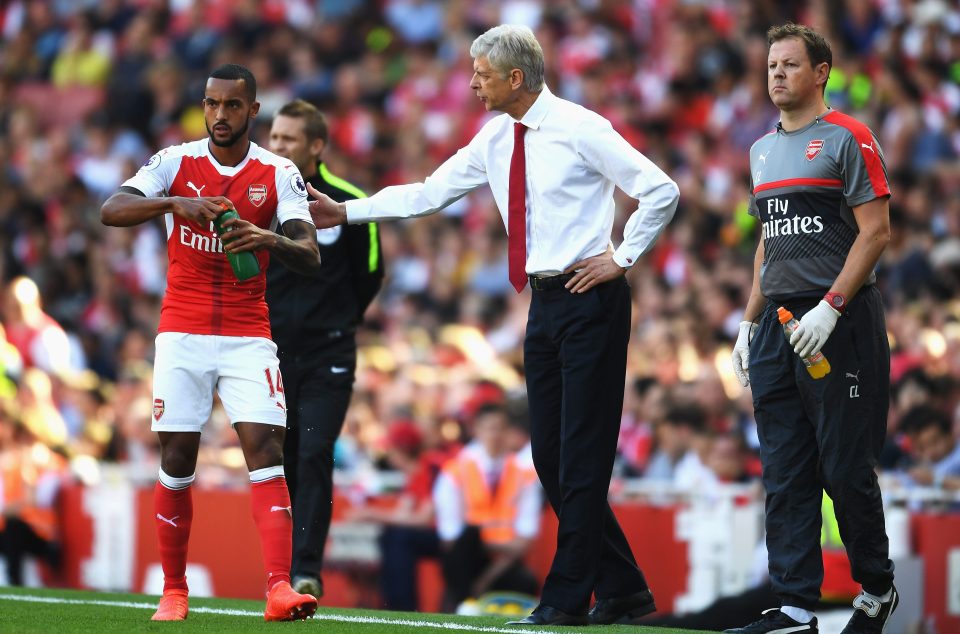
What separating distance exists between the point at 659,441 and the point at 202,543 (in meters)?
3.62

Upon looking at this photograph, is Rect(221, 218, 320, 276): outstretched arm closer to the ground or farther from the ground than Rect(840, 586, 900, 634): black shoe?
farther from the ground

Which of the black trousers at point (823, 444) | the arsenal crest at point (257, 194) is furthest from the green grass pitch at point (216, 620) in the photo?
the arsenal crest at point (257, 194)

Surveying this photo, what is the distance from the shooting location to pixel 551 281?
7078 millimetres

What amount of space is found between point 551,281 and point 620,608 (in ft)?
4.71

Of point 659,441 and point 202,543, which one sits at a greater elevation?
point 659,441

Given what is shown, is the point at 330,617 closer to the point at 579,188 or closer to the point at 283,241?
the point at 283,241

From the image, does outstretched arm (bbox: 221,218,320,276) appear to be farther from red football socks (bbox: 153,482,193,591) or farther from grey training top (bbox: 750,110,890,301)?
grey training top (bbox: 750,110,890,301)

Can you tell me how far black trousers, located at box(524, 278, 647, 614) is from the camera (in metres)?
6.88

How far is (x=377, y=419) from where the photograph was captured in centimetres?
1440

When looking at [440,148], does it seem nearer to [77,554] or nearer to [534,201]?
[77,554]

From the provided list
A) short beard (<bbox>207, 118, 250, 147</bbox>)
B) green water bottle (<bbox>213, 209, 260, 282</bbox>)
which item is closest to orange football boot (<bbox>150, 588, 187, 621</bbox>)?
green water bottle (<bbox>213, 209, 260, 282</bbox>)

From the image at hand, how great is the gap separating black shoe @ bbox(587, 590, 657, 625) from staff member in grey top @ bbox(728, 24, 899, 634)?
735 millimetres

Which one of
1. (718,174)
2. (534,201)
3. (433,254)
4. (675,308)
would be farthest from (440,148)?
(534,201)

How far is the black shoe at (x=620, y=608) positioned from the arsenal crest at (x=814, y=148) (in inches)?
79.3
